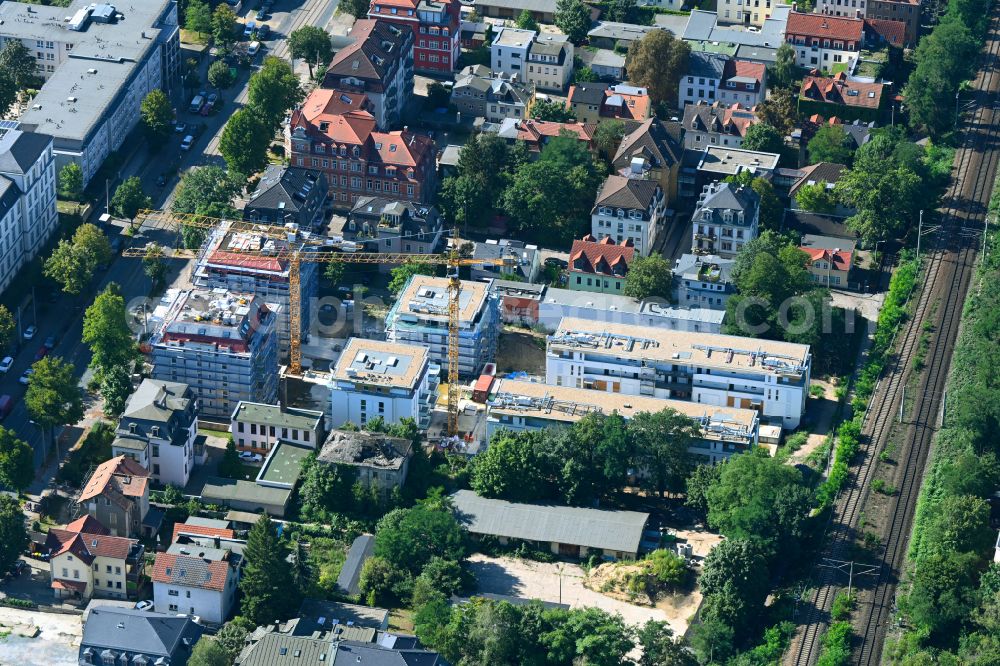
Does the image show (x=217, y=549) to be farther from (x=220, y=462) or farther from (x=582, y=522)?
(x=582, y=522)

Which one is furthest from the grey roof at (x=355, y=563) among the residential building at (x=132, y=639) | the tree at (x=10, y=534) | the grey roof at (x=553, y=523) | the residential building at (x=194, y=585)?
the tree at (x=10, y=534)

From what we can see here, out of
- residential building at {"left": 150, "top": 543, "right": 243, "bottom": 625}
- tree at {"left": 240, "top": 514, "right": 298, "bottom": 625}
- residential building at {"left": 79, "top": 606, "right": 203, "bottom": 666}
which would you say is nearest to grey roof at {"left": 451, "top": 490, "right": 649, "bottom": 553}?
tree at {"left": 240, "top": 514, "right": 298, "bottom": 625}

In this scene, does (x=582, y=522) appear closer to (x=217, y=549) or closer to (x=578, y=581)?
(x=578, y=581)

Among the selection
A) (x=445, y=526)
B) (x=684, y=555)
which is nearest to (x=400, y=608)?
(x=445, y=526)

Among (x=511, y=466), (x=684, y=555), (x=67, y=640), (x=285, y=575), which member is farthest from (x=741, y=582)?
(x=67, y=640)

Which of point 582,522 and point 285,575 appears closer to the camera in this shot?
point 285,575

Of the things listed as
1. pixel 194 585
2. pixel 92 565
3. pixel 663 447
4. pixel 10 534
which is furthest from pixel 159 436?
pixel 663 447
